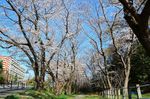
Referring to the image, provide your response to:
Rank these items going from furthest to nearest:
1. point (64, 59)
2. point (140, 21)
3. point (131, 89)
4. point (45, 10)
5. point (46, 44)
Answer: point (64, 59) < point (46, 44) < point (45, 10) < point (131, 89) < point (140, 21)

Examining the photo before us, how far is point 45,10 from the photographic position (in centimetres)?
2758

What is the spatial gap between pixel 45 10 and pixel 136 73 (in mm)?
41367

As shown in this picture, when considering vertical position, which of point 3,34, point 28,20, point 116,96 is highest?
point 28,20

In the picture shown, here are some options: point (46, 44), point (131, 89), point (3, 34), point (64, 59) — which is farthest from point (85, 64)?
point (131, 89)

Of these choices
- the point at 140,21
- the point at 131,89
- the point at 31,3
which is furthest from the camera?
the point at 31,3

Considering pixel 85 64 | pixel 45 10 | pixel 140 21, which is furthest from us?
pixel 85 64

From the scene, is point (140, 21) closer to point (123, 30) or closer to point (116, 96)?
point (116, 96)

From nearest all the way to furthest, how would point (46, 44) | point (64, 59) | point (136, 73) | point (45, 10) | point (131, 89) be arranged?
point (131, 89), point (45, 10), point (46, 44), point (64, 59), point (136, 73)

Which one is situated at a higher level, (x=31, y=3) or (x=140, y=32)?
(x=31, y=3)

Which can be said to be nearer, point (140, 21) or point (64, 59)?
point (140, 21)

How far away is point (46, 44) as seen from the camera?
29.5 metres

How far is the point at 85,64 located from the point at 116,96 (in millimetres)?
55660

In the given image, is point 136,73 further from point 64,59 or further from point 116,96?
point 116,96

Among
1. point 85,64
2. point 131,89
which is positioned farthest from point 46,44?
point 85,64
